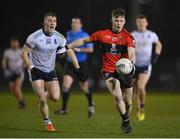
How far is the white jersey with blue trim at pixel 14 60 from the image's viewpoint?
24828 millimetres

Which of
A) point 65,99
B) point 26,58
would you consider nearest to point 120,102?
point 26,58

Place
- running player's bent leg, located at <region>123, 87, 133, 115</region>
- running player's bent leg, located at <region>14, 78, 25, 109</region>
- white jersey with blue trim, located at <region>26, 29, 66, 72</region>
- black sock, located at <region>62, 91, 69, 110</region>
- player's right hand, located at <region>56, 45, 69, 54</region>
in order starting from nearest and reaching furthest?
white jersey with blue trim, located at <region>26, 29, 66, 72</region>
running player's bent leg, located at <region>123, 87, 133, 115</region>
player's right hand, located at <region>56, 45, 69, 54</region>
black sock, located at <region>62, 91, 69, 110</region>
running player's bent leg, located at <region>14, 78, 25, 109</region>

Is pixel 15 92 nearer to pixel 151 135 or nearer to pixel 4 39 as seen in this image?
pixel 151 135

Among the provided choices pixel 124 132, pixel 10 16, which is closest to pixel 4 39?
pixel 10 16

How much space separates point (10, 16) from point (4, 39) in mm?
1329

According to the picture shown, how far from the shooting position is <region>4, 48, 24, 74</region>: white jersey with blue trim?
24.8 metres

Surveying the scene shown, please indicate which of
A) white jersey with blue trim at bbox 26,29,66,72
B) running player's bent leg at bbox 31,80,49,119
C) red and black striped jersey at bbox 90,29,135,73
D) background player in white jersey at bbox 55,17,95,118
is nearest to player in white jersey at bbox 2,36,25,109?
background player in white jersey at bbox 55,17,95,118

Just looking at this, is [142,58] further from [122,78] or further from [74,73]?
[122,78]

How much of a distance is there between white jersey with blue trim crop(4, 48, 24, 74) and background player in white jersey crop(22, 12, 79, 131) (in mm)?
9431

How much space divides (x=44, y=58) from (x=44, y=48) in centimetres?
23

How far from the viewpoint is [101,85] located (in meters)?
36.2

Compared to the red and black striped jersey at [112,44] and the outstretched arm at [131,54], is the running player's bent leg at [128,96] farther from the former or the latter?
the outstretched arm at [131,54]

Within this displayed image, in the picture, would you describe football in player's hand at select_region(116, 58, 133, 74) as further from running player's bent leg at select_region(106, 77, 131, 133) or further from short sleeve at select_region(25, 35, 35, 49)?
short sleeve at select_region(25, 35, 35, 49)

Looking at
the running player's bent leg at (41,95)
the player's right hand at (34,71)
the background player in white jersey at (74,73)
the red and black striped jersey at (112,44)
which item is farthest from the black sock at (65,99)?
the red and black striped jersey at (112,44)
